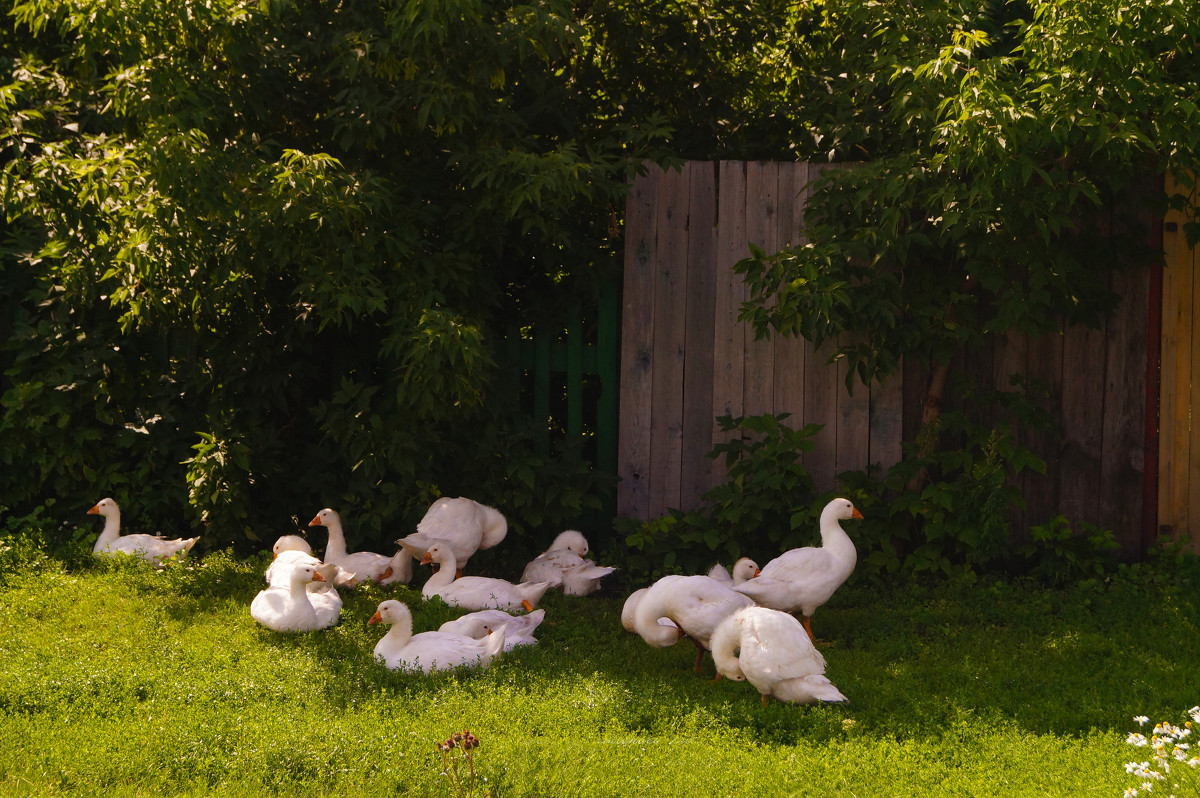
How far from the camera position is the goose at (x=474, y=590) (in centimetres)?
671

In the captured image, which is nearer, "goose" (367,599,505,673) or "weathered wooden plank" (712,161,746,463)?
"goose" (367,599,505,673)

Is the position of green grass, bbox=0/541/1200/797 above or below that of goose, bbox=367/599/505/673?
below

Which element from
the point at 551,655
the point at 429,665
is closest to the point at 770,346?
the point at 551,655

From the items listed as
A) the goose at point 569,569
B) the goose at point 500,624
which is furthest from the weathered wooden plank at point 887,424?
the goose at point 500,624

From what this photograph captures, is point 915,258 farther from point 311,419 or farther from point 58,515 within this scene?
point 58,515

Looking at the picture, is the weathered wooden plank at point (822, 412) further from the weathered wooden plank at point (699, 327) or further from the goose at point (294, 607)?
the goose at point (294, 607)

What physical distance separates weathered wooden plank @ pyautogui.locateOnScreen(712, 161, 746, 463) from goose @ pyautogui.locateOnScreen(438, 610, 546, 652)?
2.38 metres

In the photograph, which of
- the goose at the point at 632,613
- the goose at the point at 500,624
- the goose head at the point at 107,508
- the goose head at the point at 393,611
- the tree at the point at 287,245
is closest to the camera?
the goose head at the point at 393,611

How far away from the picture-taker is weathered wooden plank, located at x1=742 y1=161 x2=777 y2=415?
25.8ft

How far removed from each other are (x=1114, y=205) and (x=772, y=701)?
4385mm

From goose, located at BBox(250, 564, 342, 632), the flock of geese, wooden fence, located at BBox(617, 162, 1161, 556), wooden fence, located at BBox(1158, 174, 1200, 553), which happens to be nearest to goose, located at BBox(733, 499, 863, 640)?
the flock of geese

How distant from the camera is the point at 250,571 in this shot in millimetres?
7418

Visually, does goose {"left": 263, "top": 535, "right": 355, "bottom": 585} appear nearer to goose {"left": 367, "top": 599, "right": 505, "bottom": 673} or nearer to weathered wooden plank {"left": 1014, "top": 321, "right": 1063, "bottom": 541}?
goose {"left": 367, "top": 599, "right": 505, "bottom": 673}

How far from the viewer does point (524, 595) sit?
267 inches
